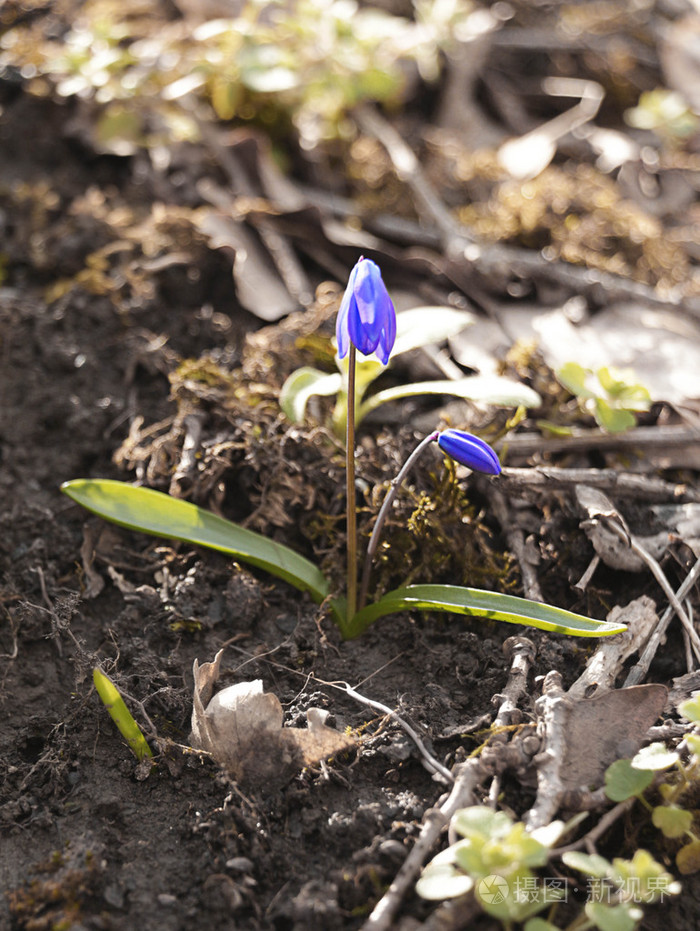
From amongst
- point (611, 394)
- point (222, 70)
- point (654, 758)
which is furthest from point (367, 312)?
point (222, 70)

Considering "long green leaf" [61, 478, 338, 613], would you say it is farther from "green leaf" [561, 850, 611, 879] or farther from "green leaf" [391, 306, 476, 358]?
"green leaf" [561, 850, 611, 879]

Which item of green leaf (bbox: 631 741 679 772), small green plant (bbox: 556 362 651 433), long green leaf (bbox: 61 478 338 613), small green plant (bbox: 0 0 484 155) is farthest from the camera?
small green plant (bbox: 0 0 484 155)

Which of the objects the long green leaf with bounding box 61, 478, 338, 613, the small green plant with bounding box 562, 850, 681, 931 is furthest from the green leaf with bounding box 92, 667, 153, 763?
the small green plant with bounding box 562, 850, 681, 931

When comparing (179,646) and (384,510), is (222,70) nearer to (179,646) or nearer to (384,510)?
(384,510)

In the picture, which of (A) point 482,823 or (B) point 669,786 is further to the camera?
(B) point 669,786

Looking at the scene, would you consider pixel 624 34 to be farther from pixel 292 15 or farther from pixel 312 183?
pixel 312 183
